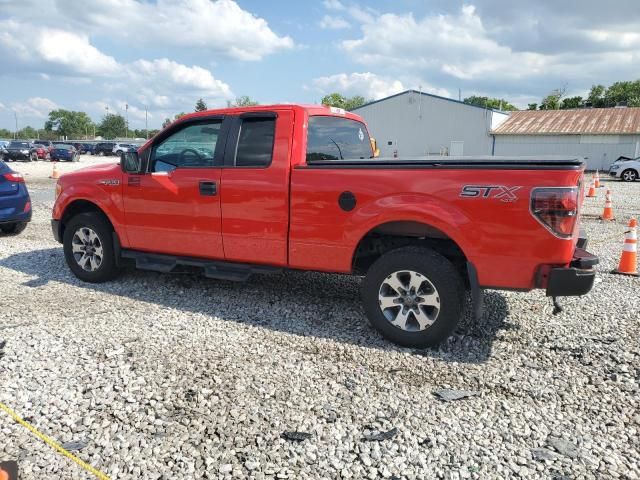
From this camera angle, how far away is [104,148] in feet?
183

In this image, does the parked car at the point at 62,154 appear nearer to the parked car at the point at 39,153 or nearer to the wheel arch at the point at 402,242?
the parked car at the point at 39,153

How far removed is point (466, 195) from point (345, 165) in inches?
42.1

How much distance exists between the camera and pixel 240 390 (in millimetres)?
3453

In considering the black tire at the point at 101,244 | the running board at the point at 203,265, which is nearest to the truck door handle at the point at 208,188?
the running board at the point at 203,265

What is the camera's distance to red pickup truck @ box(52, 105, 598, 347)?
3.69 metres

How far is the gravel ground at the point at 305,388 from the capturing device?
8.93ft

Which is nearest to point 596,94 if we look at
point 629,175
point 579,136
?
point 579,136

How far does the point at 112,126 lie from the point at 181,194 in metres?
137

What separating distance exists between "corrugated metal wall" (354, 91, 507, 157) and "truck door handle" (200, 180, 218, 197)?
3547cm

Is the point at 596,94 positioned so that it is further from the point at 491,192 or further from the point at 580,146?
the point at 491,192

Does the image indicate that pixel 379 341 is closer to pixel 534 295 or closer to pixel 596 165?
pixel 534 295

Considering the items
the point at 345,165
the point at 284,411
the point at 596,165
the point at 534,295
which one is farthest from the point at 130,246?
the point at 596,165

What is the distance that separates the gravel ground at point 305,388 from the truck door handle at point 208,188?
117 centimetres

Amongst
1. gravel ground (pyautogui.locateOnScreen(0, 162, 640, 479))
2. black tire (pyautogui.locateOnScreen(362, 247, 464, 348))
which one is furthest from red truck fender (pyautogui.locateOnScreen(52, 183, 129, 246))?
black tire (pyautogui.locateOnScreen(362, 247, 464, 348))
